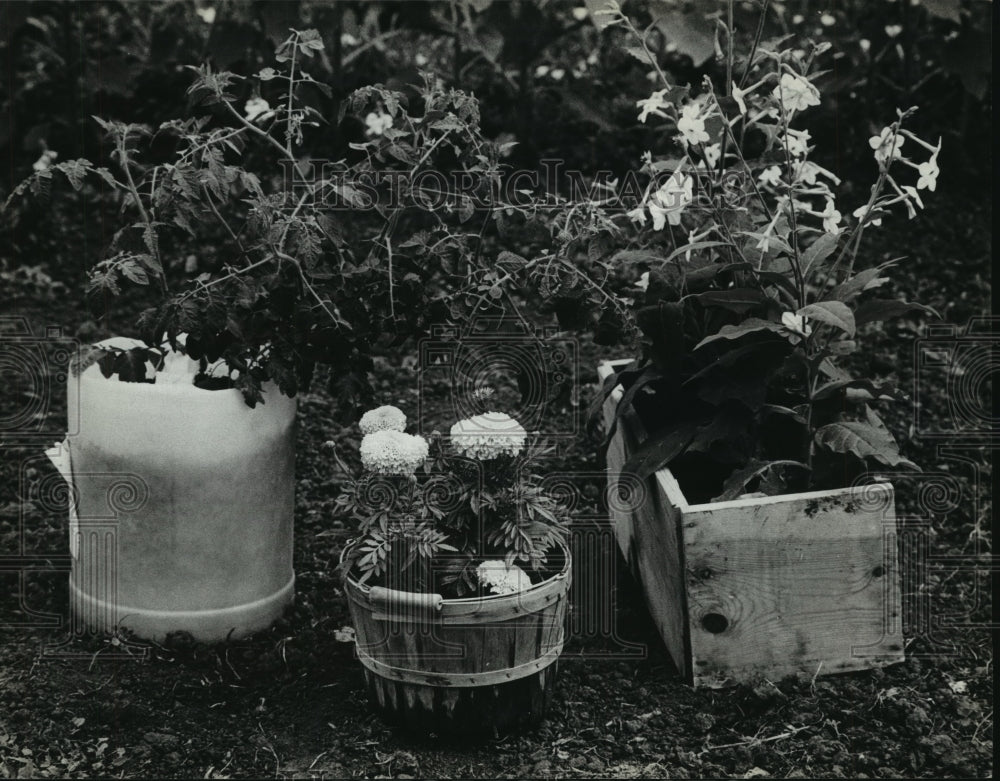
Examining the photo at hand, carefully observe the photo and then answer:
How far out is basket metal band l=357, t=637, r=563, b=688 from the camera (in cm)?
231

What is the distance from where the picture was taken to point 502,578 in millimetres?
2311

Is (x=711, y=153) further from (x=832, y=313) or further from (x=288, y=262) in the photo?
(x=288, y=262)

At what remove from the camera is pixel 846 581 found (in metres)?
2.51

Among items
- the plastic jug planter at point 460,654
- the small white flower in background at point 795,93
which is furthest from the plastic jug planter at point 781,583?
the small white flower in background at point 795,93

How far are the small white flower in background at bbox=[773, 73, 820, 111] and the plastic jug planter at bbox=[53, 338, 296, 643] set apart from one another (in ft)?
3.90

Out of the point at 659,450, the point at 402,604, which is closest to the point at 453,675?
the point at 402,604

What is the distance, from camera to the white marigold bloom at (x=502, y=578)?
2.30 m

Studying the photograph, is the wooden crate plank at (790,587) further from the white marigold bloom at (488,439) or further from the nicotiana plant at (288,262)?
the nicotiana plant at (288,262)

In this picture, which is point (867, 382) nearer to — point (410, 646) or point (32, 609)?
point (410, 646)

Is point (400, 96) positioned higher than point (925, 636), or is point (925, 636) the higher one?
point (400, 96)

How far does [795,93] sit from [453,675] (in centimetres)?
126

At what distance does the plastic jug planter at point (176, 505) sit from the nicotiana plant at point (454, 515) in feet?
1.03

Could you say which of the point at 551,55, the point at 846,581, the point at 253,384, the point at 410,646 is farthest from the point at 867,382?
the point at 551,55

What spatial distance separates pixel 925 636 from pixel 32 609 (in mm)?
1999
